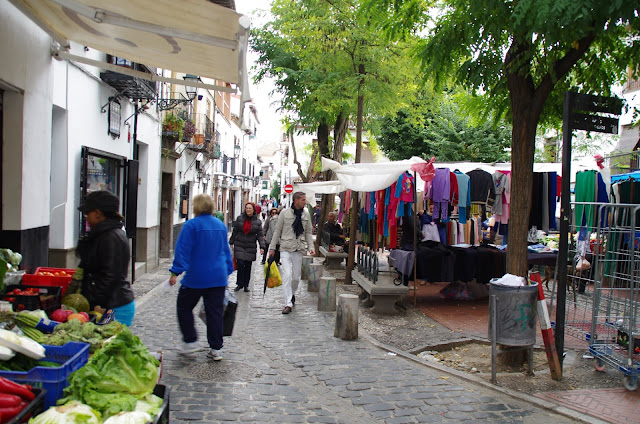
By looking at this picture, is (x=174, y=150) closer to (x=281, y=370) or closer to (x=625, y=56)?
(x=281, y=370)

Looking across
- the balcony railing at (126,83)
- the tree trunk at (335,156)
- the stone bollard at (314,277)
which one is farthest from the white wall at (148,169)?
the tree trunk at (335,156)

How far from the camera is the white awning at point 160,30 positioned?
498 cm

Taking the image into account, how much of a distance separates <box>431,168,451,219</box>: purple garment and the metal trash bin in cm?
422

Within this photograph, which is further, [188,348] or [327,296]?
[327,296]

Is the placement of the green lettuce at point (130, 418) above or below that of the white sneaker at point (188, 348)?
above

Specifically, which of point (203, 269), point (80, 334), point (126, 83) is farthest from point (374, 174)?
point (80, 334)

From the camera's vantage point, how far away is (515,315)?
576 centimetres

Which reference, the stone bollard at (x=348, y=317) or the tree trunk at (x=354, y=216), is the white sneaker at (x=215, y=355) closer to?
the stone bollard at (x=348, y=317)

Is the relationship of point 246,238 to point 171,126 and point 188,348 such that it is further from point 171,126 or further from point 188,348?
point 171,126

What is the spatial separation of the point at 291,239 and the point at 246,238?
212cm

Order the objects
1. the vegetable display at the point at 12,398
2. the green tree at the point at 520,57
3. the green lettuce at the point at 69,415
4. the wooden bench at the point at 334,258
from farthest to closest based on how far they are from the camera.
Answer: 1. the wooden bench at the point at 334,258
2. the green tree at the point at 520,57
3. the green lettuce at the point at 69,415
4. the vegetable display at the point at 12,398

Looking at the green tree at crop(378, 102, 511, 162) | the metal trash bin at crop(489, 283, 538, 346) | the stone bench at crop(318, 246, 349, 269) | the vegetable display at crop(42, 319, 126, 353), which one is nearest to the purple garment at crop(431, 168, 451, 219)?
the metal trash bin at crop(489, 283, 538, 346)

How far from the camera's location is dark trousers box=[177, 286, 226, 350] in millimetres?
5898

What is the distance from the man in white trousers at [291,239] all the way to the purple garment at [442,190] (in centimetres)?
257
